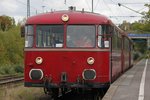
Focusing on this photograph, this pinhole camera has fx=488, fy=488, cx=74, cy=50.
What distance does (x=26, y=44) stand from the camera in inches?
626

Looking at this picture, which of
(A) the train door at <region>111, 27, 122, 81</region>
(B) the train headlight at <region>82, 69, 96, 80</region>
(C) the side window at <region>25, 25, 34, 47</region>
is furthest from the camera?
(A) the train door at <region>111, 27, 122, 81</region>

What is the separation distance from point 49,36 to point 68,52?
34.9 inches

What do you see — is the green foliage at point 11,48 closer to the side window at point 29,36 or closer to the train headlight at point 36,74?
the side window at point 29,36

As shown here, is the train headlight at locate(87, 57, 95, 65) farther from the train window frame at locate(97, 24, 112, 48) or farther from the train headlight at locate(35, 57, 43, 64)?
the train headlight at locate(35, 57, 43, 64)

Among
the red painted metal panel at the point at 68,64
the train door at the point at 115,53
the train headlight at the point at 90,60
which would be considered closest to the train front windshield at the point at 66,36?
the red painted metal panel at the point at 68,64

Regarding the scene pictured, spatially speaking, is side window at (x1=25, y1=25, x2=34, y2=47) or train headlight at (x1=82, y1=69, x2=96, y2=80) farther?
side window at (x1=25, y1=25, x2=34, y2=47)

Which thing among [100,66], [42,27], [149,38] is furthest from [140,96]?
[149,38]

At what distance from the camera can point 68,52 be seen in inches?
608

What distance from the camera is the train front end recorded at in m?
15.4

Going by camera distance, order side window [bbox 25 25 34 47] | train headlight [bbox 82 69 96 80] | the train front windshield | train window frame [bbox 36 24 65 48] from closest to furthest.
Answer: train headlight [bbox 82 69 96 80] → the train front windshield → train window frame [bbox 36 24 65 48] → side window [bbox 25 25 34 47]

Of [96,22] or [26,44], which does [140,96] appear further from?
[26,44]

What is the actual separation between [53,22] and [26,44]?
1.14 m

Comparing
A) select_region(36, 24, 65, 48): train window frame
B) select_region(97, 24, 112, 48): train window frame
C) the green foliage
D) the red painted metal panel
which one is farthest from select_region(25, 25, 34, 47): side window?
the green foliage

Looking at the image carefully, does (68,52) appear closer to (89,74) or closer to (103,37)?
(89,74)
